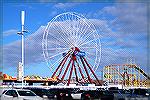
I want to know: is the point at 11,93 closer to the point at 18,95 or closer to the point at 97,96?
the point at 18,95

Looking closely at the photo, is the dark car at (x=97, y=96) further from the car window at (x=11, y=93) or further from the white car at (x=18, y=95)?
the car window at (x=11, y=93)

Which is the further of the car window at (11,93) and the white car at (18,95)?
the car window at (11,93)

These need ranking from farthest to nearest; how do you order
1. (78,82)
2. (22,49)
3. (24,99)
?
1. (78,82)
2. (22,49)
3. (24,99)

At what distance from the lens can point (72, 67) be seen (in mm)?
70938

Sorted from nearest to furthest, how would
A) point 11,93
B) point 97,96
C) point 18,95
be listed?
point 18,95 < point 11,93 < point 97,96

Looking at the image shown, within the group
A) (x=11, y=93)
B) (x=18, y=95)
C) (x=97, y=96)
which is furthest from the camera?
(x=97, y=96)

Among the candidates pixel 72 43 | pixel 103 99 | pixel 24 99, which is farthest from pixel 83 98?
pixel 72 43

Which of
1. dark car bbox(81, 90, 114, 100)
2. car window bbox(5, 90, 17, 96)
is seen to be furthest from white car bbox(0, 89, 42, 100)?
dark car bbox(81, 90, 114, 100)

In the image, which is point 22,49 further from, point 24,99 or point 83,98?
point 24,99

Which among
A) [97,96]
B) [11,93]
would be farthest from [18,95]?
[97,96]

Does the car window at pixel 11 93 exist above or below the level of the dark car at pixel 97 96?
above

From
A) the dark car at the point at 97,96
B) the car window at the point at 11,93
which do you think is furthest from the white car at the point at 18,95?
the dark car at the point at 97,96

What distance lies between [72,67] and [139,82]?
101 ft

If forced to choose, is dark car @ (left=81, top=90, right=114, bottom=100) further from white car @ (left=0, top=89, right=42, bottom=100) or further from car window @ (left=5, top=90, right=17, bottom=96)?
car window @ (left=5, top=90, right=17, bottom=96)
